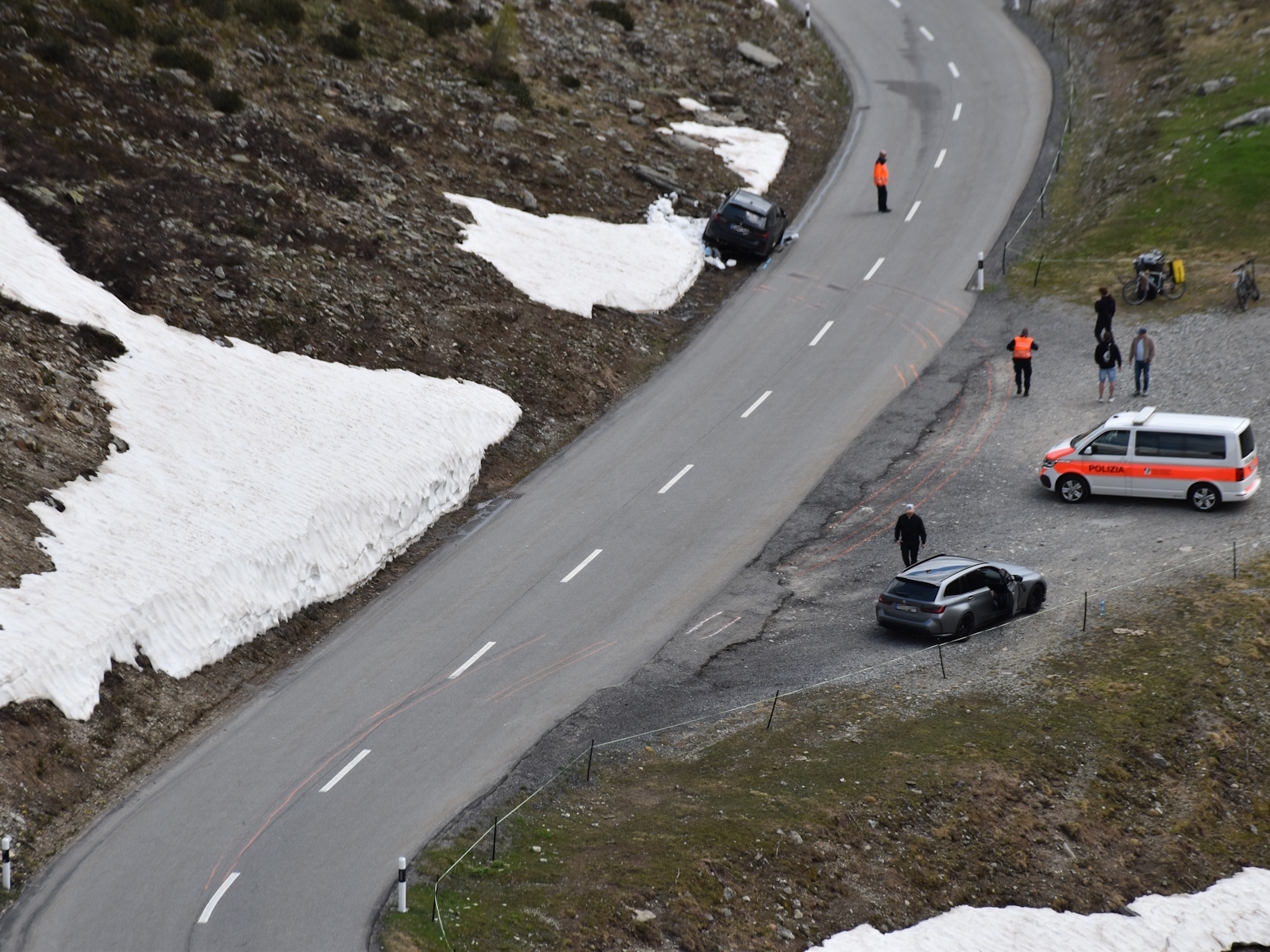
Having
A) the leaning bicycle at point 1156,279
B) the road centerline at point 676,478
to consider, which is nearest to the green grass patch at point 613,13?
the leaning bicycle at point 1156,279

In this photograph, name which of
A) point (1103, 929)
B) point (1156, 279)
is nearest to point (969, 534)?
point (1103, 929)

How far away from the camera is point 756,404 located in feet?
112

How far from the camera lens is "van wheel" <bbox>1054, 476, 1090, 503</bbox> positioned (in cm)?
2834

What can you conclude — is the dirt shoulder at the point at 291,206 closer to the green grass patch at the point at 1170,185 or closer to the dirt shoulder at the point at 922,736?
the dirt shoulder at the point at 922,736

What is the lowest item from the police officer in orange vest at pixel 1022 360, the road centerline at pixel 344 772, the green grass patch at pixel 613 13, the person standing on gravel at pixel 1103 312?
the road centerline at pixel 344 772

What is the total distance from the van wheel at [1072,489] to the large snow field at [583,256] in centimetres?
1419

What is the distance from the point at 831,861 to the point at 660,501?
1272cm

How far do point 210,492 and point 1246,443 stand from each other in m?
21.0

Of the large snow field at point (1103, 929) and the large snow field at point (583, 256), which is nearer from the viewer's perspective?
the large snow field at point (1103, 929)

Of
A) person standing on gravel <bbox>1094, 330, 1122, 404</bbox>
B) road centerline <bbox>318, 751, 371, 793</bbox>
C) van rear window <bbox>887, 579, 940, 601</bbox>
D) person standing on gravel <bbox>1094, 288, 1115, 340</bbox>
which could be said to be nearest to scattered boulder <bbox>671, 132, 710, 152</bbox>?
person standing on gravel <bbox>1094, 288, 1115, 340</bbox>

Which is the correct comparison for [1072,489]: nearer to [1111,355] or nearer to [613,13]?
[1111,355]

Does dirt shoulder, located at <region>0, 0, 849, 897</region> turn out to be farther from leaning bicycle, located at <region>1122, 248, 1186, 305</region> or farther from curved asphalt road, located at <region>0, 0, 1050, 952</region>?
leaning bicycle, located at <region>1122, 248, 1186, 305</region>

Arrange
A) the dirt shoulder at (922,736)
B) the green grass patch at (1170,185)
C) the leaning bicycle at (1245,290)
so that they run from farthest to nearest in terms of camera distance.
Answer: the green grass patch at (1170,185)
the leaning bicycle at (1245,290)
the dirt shoulder at (922,736)

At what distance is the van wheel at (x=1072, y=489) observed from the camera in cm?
2834
